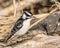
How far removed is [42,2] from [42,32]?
4.63 m

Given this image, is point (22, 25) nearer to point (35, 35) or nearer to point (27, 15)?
point (27, 15)

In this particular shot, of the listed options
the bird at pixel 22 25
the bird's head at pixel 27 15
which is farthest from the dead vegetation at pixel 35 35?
the bird's head at pixel 27 15

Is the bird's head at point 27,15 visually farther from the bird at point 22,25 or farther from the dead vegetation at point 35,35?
the dead vegetation at point 35,35

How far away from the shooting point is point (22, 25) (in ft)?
29.3

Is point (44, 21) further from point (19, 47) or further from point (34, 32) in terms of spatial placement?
point (19, 47)

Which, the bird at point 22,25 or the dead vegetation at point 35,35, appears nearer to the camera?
the dead vegetation at point 35,35

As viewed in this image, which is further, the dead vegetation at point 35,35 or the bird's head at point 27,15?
the bird's head at point 27,15

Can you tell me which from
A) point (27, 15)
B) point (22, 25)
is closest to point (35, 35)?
point (22, 25)

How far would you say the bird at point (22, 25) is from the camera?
28.8 feet

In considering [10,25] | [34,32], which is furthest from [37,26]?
[10,25]

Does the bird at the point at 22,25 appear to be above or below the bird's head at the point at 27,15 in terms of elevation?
below

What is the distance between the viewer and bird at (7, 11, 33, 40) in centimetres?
878

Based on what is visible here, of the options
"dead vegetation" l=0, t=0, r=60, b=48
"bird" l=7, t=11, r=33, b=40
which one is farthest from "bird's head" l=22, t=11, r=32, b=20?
"dead vegetation" l=0, t=0, r=60, b=48

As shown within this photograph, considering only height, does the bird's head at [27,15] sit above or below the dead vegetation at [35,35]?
above
